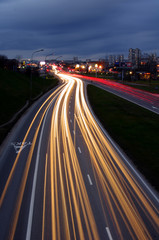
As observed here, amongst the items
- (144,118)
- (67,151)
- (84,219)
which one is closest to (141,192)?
(84,219)

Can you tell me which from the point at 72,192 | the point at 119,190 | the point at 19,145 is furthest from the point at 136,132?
the point at 72,192

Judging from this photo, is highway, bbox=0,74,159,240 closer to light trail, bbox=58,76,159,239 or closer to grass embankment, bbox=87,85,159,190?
light trail, bbox=58,76,159,239

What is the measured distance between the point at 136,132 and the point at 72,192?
18.8 metres

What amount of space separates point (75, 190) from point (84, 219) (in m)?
3.70

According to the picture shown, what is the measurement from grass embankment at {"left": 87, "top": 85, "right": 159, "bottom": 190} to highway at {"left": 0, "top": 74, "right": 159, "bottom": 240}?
1073 millimetres

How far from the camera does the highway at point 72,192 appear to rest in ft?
44.7

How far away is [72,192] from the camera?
17812mm

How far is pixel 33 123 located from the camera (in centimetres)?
3944

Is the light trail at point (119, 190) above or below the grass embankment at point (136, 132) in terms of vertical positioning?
below

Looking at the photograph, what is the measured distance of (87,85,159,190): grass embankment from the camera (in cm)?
2309

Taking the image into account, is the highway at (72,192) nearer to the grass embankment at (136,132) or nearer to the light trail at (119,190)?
the light trail at (119,190)

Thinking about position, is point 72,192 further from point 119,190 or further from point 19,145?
point 19,145

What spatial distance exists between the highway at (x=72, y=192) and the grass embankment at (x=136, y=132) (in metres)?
1.07

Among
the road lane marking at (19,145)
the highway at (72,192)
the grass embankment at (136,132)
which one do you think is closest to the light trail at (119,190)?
the highway at (72,192)
